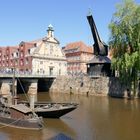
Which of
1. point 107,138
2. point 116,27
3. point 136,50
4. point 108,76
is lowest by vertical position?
point 107,138

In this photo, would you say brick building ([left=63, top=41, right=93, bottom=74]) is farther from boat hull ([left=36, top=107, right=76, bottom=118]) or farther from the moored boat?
the moored boat

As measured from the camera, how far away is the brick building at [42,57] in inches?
2864

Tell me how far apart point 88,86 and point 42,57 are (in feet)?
59.4

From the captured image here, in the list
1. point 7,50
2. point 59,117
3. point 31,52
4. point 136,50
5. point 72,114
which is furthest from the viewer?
point 7,50

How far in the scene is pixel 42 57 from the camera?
241 feet

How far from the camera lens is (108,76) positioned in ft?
190

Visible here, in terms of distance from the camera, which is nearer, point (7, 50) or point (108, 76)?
point (108, 76)

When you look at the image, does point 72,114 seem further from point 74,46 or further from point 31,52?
point 74,46

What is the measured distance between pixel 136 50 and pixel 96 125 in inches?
915

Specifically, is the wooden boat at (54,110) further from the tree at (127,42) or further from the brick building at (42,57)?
the brick building at (42,57)

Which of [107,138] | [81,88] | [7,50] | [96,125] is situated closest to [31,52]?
[7,50]

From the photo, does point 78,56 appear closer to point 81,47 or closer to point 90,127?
point 81,47

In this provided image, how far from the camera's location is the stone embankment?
5391 cm

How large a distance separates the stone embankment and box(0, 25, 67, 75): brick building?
731 centimetres
